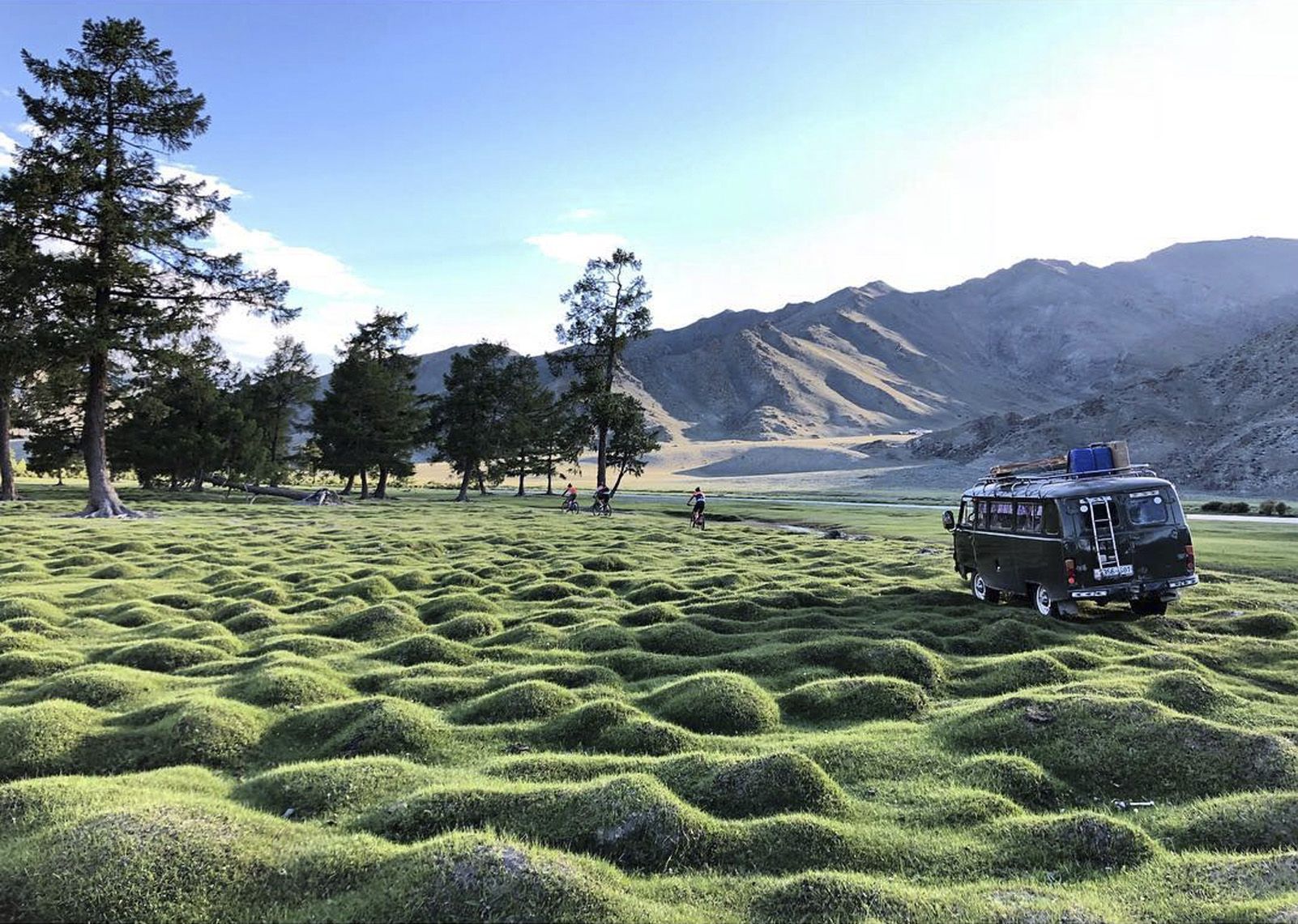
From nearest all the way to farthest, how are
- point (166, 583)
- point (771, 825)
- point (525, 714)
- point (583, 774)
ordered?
point (771, 825) → point (583, 774) → point (525, 714) → point (166, 583)

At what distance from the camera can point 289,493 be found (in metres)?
69.6

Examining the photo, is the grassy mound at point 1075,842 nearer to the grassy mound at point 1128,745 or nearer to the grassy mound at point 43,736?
the grassy mound at point 1128,745

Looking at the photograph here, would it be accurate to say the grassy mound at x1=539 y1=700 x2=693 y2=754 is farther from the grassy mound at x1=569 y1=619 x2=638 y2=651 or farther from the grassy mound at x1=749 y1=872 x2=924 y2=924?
the grassy mound at x1=569 y1=619 x2=638 y2=651

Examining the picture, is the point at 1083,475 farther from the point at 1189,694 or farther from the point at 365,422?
the point at 365,422

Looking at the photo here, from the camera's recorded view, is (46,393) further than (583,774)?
Yes

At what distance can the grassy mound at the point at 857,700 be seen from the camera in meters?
11.3

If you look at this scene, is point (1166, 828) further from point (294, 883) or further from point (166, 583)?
point (166, 583)

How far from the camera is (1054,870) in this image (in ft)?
21.8

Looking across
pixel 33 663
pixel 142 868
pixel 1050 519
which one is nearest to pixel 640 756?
pixel 142 868

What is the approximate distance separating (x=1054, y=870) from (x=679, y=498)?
74.5 m

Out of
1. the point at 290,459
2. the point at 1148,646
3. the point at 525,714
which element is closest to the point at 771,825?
the point at 525,714

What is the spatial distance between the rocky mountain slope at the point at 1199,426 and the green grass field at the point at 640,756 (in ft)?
332

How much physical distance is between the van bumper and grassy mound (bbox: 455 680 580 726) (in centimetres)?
1235

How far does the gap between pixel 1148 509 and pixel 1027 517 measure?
8.44ft
